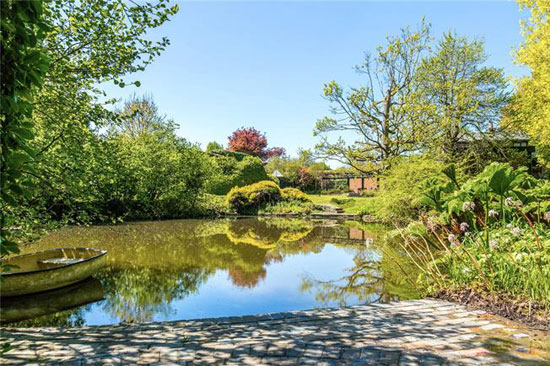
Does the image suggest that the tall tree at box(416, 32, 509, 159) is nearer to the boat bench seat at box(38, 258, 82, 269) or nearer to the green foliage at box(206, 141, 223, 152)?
the boat bench seat at box(38, 258, 82, 269)

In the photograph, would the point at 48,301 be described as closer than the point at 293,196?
Yes

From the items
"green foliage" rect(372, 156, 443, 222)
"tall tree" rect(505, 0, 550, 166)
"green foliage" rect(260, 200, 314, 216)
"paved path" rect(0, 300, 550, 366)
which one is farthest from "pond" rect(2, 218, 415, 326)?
"green foliage" rect(260, 200, 314, 216)

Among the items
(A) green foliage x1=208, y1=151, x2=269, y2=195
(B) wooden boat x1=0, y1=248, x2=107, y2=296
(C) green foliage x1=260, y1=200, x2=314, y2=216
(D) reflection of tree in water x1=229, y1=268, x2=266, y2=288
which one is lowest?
(D) reflection of tree in water x1=229, y1=268, x2=266, y2=288

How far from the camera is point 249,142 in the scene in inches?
1799

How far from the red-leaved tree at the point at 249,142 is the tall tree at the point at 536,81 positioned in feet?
104

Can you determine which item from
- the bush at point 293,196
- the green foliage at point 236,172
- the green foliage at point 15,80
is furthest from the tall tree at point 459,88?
the green foliage at point 15,80

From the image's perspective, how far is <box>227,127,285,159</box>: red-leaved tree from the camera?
45062 millimetres

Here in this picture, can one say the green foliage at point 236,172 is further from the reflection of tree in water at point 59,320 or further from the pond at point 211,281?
the reflection of tree in water at point 59,320

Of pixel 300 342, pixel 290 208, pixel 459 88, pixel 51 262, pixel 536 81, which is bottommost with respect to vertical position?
pixel 300 342

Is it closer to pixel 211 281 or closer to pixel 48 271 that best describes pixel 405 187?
pixel 211 281

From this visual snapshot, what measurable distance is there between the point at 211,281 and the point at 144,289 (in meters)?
1.33

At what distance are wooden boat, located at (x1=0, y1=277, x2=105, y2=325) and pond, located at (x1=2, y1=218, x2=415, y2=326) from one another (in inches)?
0.6

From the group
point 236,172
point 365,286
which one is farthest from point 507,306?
point 236,172

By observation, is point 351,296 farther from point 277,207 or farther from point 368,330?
point 277,207
